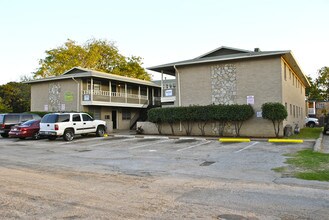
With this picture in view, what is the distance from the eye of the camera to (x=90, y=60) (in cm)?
4669

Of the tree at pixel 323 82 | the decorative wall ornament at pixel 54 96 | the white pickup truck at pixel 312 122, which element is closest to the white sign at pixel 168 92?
the decorative wall ornament at pixel 54 96

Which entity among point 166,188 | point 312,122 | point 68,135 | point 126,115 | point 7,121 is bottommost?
point 166,188

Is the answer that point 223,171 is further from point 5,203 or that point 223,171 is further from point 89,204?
point 5,203

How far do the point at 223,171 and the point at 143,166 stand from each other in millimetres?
2646

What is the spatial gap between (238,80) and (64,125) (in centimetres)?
1227

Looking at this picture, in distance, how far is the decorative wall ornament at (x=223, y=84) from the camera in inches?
854

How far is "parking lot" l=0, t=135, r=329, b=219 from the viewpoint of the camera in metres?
5.05

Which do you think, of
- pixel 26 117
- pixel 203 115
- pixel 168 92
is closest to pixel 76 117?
pixel 26 117

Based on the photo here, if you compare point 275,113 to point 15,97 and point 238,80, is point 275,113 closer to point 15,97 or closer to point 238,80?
point 238,80

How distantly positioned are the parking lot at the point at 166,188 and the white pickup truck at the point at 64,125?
748 centimetres

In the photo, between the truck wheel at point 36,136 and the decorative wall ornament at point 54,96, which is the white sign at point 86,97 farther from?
the truck wheel at point 36,136

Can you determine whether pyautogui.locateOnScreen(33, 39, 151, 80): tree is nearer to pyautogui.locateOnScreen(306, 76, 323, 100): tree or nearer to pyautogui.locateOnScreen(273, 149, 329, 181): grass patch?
pyautogui.locateOnScreen(306, 76, 323, 100): tree

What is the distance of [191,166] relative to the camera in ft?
32.1

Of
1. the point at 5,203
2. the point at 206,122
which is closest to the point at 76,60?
the point at 206,122
